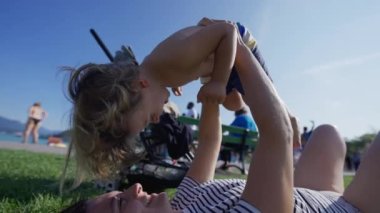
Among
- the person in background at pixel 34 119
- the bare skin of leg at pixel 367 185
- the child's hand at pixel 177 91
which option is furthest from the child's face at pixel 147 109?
the person in background at pixel 34 119

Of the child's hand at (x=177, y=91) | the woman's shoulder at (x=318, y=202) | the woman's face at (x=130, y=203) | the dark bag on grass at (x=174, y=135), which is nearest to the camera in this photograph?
the woman's face at (x=130, y=203)

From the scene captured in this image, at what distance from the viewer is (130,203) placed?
5.05 ft

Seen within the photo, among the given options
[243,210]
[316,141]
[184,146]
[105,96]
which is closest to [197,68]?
[105,96]

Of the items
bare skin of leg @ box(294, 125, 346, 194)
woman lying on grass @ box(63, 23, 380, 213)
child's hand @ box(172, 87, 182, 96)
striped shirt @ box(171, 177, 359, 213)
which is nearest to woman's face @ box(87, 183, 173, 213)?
woman lying on grass @ box(63, 23, 380, 213)

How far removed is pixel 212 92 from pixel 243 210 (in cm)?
74

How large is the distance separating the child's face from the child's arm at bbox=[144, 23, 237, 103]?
0.42ft

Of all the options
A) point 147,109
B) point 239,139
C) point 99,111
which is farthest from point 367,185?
point 239,139

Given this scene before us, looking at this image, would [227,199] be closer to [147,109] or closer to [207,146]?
[207,146]

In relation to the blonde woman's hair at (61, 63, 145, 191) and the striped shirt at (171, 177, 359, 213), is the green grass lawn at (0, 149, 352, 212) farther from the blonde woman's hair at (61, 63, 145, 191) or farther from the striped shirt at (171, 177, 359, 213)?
the striped shirt at (171, 177, 359, 213)

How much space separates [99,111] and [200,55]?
66 cm

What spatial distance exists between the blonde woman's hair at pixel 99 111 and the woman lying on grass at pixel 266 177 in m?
0.48

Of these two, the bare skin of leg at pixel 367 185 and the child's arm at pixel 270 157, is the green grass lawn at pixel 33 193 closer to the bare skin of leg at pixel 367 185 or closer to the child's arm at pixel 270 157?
the child's arm at pixel 270 157

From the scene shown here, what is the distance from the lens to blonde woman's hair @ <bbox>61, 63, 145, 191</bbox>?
6.73 feet

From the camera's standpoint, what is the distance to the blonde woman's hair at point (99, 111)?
205cm
